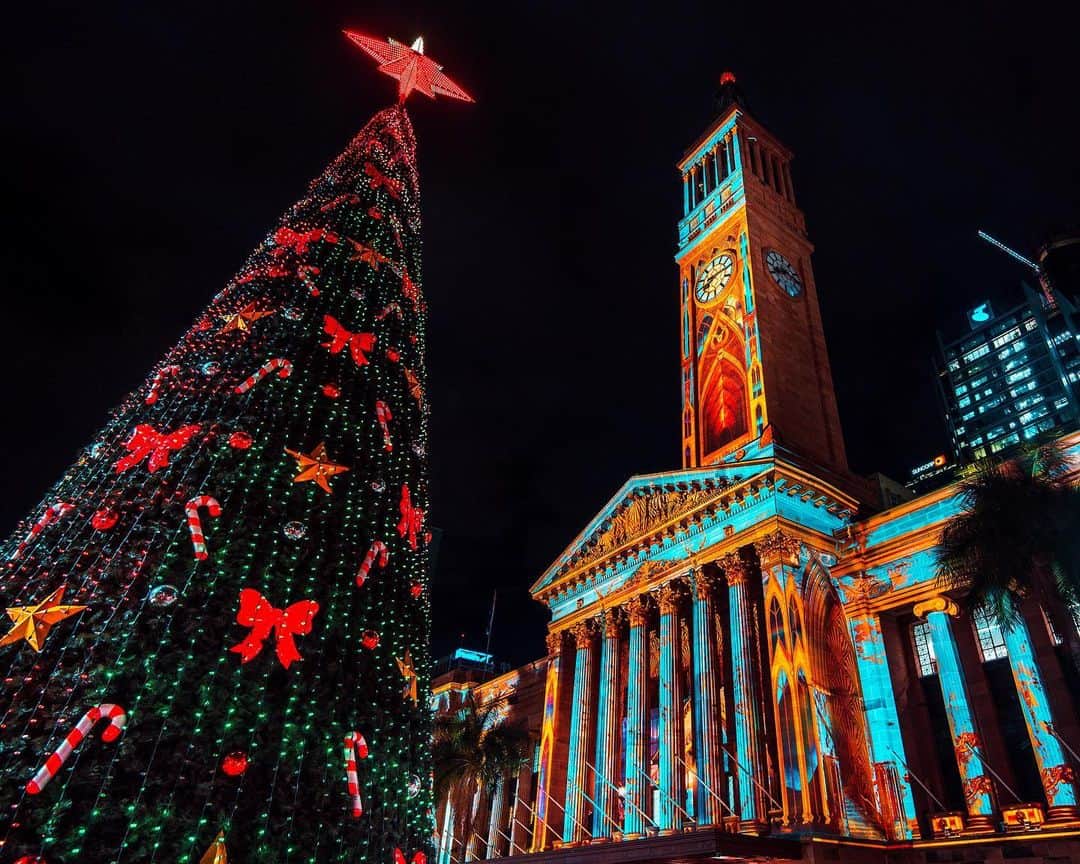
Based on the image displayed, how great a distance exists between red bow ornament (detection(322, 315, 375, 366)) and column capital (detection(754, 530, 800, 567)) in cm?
1815

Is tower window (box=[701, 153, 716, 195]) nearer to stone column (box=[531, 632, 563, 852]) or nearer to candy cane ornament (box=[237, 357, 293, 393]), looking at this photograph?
stone column (box=[531, 632, 563, 852])

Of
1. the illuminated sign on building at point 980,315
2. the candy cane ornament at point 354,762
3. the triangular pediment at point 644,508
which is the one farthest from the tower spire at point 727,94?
the illuminated sign on building at point 980,315

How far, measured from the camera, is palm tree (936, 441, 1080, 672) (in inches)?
614

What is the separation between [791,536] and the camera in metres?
25.2

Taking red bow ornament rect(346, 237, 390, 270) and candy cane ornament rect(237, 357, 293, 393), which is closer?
candy cane ornament rect(237, 357, 293, 393)

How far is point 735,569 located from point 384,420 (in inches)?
741

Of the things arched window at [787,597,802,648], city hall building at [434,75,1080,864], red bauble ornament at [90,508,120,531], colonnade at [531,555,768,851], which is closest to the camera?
red bauble ornament at [90,508,120,531]

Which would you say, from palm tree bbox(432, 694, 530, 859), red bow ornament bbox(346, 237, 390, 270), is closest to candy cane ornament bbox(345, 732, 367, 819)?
red bow ornament bbox(346, 237, 390, 270)

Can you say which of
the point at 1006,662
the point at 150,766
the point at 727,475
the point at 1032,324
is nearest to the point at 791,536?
the point at 727,475

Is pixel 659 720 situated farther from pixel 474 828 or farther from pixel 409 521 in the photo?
pixel 409 521

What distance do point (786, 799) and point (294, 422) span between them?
18679mm

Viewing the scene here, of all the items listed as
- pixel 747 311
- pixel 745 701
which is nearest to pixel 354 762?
pixel 745 701

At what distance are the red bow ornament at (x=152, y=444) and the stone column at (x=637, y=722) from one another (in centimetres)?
2269

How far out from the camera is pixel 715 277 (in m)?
40.1
